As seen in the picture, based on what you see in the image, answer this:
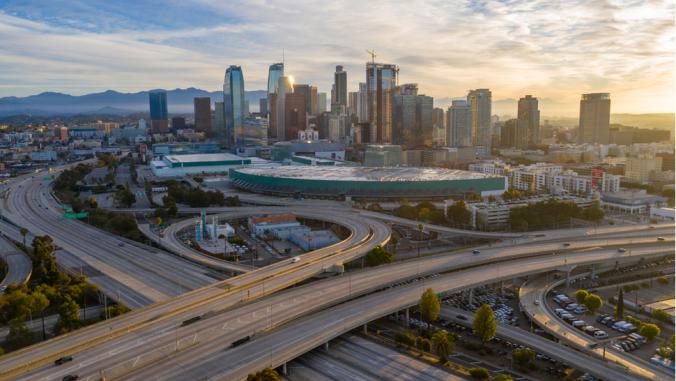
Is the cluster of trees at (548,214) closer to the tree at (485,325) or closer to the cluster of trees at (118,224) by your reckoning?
the tree at (485,325)

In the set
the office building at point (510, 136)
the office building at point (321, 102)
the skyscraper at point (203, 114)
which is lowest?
the office building at point (510, 136)

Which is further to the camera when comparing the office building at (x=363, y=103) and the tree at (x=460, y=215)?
the office building at (x=363, y=103)

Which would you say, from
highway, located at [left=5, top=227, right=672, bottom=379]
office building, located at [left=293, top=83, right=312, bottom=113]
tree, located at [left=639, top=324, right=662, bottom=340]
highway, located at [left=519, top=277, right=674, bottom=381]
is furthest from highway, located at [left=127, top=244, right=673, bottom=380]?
office building, located at [left=293, top=83, right=312, bottom=113]

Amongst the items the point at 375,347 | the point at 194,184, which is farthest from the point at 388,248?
the point at 194,184

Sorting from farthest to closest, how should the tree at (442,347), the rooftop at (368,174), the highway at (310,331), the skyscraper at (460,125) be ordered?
the skyscraper at (460,125), the rooftop at (368,174), the tree at (442,347), the highway at (310,331)

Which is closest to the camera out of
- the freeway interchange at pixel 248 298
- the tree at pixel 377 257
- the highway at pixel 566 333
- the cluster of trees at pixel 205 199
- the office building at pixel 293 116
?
the freeway interchange at pixel 248 298

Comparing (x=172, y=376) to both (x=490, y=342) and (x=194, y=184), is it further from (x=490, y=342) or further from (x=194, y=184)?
(x=194, y=184)

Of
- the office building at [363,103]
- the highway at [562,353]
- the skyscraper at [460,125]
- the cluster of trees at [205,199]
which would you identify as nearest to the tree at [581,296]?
the highway at [562,353]

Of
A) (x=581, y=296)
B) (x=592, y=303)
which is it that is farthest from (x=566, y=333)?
(x=581, y=296)
